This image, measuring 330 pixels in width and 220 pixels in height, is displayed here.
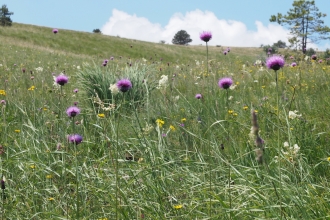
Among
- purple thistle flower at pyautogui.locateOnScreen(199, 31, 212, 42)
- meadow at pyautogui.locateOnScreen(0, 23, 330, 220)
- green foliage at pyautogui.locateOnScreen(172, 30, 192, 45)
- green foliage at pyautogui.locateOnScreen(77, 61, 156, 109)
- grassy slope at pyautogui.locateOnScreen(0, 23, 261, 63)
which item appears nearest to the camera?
meadow at pyautogui.locateOnScreen(0, 23, 330, 220)

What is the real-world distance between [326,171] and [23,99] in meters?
3.62

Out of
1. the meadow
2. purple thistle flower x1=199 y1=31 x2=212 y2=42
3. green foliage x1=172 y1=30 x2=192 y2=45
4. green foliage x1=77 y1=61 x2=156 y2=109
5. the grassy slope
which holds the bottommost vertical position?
the meadow

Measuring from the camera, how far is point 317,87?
4797 mm

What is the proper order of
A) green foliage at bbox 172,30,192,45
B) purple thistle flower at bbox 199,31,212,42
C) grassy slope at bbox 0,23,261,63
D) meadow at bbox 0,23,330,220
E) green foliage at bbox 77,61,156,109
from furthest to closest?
green foliage at bbox 172,30,192,45 < grassy slope at bbox 0,23,261,63 < green foliage at bbox 77,61,156,109 < purple thistle flower at bbox 199,31,212,42 < meadow at bbox 0,23,330,220

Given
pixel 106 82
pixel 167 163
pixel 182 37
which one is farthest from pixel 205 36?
pixel 182 37

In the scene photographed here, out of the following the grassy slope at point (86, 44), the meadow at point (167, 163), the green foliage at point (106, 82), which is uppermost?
the grassy slope at point (86, 44)

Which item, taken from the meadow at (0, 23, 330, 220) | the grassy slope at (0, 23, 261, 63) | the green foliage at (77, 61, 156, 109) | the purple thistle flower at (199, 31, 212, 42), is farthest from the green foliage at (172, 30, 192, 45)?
the purple thistle flower at (199, 31, 212, 42)

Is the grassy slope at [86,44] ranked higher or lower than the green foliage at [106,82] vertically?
higher

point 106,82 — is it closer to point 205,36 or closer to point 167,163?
point 205,36

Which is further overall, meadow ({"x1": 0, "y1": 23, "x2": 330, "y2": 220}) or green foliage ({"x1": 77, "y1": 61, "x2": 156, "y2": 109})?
green foliage ({"x1": 77, "y1": 61, "x2": 156, "y2": 109})

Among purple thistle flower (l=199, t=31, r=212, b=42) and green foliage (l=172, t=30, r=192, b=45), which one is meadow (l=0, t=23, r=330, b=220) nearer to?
purple thistle flower (l=199, t=31, r=212, b=42)

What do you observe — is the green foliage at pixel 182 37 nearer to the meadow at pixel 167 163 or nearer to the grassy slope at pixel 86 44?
the grassy slope at pixel 86 44

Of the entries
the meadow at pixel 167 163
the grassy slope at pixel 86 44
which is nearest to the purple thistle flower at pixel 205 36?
the meadow at pixel 167 163

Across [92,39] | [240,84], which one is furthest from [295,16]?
[240,84]
